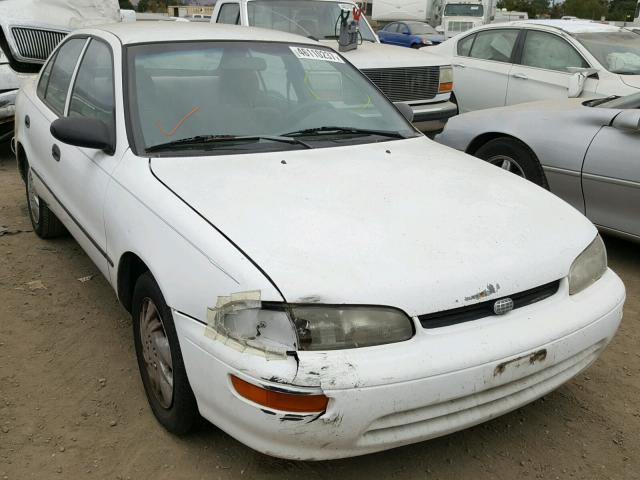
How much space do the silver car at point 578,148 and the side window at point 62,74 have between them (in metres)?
2.90

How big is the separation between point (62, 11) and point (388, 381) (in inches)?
262

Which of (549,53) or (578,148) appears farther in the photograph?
(549,53)

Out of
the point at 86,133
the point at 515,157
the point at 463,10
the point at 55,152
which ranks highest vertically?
the point at 86,133

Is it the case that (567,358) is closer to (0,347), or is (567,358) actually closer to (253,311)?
(253,311)

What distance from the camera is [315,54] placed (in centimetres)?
368

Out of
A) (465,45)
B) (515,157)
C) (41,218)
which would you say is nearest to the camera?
(41,218)

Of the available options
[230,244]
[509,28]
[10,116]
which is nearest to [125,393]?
[230,244]

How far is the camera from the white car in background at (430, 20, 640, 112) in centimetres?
625

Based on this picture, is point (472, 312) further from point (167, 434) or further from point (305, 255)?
point (167, 434)

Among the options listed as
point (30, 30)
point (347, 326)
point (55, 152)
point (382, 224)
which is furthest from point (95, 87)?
point (30, 30)

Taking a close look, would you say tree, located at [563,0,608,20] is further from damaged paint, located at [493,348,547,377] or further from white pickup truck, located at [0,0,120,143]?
damaged paint, located at [493,348,547,377]

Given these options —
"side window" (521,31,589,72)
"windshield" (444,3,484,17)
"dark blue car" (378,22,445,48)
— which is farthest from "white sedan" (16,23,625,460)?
"windshield" (444,3,484,17)

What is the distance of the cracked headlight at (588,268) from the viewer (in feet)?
8.03

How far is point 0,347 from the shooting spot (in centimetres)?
317
